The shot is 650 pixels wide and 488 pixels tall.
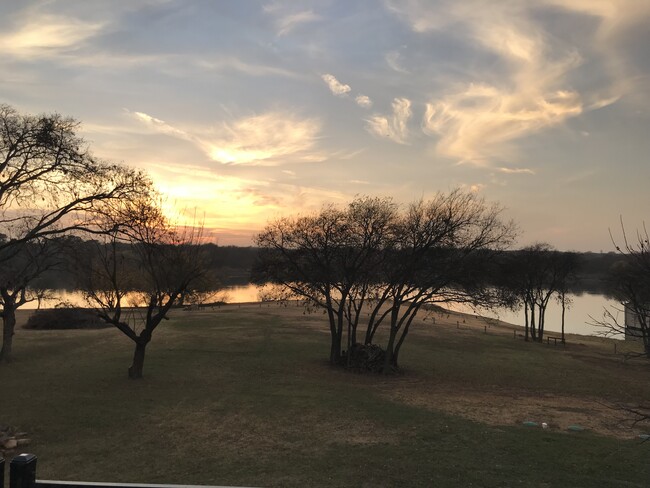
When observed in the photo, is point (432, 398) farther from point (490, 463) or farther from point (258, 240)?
point (258, 240)

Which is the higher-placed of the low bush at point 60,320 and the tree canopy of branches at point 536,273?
the tree canopy of branches at point 536,273

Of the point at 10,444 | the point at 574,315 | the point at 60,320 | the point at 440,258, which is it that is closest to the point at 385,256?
the point at 440,258

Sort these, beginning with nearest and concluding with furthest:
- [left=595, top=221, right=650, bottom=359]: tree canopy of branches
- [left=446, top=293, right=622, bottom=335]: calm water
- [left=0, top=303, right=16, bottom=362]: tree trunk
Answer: [left=595, top=221, right=650, bottom=359]: tree canopy of branches
[left=0, top=303, right=16, bottom=362]: tree trunk
[left=446, top=293, right=622, bottom=335]: calm water

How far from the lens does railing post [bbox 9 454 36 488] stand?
4.04m

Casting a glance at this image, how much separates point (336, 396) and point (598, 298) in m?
107

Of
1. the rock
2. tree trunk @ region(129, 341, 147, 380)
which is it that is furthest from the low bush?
the rock

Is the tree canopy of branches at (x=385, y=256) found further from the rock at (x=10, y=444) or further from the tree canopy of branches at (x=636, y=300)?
the rock at (x=10, y=444)

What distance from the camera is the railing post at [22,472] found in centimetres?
404

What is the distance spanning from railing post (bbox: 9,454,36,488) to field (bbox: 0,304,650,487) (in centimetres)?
671

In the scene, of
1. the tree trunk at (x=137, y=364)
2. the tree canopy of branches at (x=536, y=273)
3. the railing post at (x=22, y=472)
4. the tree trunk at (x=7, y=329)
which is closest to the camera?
the railing post at (x=22, y=472)

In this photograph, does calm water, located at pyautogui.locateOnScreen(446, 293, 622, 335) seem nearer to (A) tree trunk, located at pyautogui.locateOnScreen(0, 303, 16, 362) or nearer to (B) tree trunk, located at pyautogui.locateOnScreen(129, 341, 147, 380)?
(B) tree trunk, located at pyautogui.locateOnScreen(129, 341, 147, 380)

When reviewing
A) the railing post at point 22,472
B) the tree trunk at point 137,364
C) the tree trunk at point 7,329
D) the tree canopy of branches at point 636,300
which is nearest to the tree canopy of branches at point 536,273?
the tree canopy of branches at point 636,300

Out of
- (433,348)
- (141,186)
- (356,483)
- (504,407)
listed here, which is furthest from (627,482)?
(433,348)

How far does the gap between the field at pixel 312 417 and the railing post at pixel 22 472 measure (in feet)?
22.0
